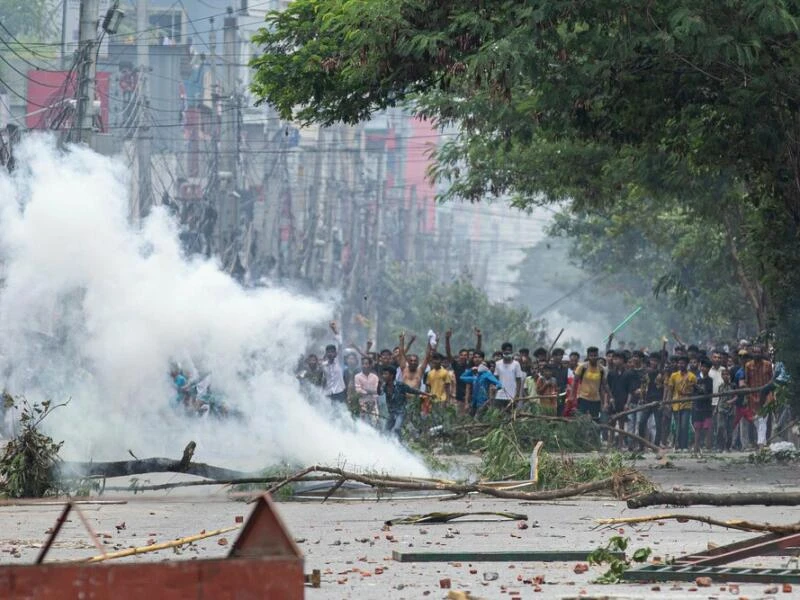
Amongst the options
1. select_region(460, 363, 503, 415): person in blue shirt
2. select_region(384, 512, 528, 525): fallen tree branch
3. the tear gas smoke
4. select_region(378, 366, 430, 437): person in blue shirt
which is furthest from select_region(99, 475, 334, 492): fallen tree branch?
select_region(460, 363, 503, 415): person in blue shirt

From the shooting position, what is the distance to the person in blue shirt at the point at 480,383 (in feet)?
74.0

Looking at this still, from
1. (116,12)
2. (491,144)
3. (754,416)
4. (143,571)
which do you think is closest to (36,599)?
(143,571)

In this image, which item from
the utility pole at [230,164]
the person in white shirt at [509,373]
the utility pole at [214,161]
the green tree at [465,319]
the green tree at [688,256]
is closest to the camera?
the person in white shirt at [509,373]

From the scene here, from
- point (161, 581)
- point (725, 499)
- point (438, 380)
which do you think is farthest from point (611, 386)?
point (161, 581)

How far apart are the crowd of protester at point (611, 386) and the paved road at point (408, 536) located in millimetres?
5791

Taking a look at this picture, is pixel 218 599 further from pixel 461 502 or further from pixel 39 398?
pixel 39 398

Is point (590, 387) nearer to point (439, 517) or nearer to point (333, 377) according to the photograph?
point (333, 377)

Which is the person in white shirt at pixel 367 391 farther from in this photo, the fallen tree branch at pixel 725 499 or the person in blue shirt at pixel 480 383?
the fallen tree branch at pixel 725 499

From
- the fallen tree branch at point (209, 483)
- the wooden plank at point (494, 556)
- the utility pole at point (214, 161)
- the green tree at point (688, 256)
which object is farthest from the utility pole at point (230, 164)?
the wooden plank at point (494, 556)

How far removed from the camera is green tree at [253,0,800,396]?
15.2 metres

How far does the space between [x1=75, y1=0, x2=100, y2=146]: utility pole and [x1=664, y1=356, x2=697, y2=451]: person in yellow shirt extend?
9694 mm

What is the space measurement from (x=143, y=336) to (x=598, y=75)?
217 inches

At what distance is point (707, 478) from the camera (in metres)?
17.7

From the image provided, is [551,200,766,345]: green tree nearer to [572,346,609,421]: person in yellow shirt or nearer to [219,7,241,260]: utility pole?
[572,346,609,421]: person in yellow shirt
